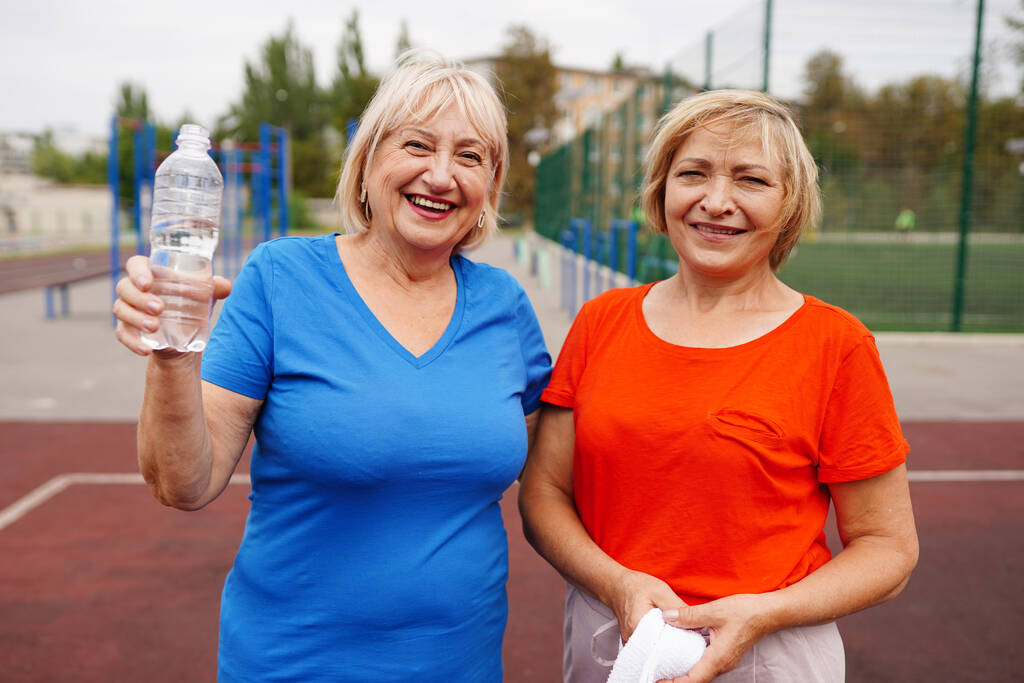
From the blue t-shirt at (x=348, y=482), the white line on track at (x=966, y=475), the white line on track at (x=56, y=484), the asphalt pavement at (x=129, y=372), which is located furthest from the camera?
the asphalt pavement at (x=129, y=372)

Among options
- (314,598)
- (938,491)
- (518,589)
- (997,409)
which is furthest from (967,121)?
(314,598)

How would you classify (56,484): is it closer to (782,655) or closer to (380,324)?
(380,324)

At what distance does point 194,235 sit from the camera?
4.61ft

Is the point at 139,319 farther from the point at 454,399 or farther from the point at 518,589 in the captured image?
the point at 518,589

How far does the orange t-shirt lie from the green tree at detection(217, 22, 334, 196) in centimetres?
6327

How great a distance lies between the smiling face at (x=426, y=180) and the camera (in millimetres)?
1755

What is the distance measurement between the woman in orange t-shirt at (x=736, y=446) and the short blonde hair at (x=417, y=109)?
373mm

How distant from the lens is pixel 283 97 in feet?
207

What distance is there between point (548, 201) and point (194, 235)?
80.9 feet

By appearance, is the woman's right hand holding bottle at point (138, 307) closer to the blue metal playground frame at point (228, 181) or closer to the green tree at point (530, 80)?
the blue metal playground frame at point (228, 181)

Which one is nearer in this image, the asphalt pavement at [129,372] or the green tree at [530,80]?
the asphalt pavement at [129,372]

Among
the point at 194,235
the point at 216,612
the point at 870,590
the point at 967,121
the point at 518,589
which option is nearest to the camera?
the point at 194,235

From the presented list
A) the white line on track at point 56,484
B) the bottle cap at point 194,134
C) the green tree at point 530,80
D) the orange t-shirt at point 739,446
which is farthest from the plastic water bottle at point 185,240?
the green tree at point 530,80

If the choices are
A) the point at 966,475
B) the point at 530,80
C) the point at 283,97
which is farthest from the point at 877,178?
the point at 283,97
